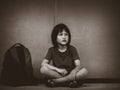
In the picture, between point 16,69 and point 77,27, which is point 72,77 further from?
point 77,27

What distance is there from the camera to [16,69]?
314 centimetres

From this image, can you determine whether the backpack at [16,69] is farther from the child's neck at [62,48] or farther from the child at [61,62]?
the child's neck at [62,48]

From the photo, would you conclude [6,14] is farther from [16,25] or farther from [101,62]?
[101,62]

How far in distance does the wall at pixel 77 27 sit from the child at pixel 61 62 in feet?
1.25

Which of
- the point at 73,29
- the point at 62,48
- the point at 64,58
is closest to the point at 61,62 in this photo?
the point at 64,58

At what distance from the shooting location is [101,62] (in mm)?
3674

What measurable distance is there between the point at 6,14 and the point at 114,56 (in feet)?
5.01

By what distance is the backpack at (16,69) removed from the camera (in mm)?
3125

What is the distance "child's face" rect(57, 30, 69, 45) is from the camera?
3223 mm

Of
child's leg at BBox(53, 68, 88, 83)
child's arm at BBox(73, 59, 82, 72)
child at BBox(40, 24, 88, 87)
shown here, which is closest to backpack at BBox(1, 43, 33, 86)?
child at BBox(40, 24, 88, 87)

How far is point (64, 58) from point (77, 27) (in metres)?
0.60

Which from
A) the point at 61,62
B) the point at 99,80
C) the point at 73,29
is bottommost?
the point at 99,80

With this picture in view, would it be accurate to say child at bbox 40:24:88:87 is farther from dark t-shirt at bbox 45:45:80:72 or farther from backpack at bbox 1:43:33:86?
backpack at bbox 1:43:33:86

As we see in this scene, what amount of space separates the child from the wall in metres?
0.38
